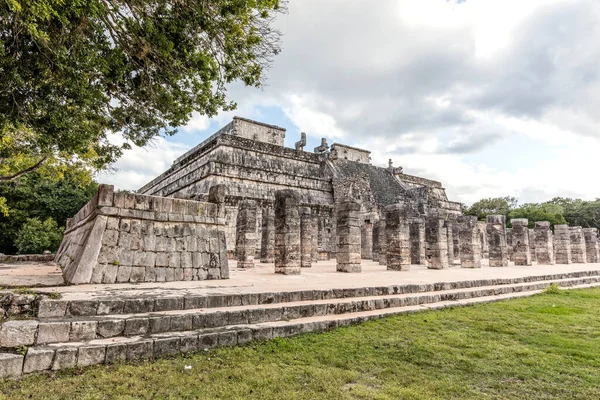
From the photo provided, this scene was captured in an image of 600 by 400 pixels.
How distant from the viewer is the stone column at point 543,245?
1738cm

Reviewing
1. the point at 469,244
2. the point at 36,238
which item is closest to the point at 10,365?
the point at 469,244

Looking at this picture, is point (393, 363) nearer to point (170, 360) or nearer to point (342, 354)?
point (342, 354)

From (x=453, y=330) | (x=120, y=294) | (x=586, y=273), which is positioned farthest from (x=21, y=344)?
(x=586, y=273)

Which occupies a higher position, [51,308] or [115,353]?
[51,308]

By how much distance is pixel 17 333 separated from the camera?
3.11 m

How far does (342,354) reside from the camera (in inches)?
140

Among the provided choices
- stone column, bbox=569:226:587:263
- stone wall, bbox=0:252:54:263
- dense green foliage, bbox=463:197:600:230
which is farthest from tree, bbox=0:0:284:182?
dense green foliage, bbox=463:197:600:230

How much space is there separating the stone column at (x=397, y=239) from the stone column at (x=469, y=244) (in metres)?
3.64

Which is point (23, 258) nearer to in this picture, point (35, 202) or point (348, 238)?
point (35, 202)

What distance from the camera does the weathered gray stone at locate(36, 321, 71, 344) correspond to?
10.5 feet

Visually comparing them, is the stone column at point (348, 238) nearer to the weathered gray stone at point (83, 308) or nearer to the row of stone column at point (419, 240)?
the row of stone column at point (419, 240)

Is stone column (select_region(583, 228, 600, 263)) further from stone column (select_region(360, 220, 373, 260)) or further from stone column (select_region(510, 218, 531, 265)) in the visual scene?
stone column (select_region(360, 220, 373, 260))

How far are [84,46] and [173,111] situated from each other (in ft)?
7.85

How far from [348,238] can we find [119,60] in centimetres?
777
